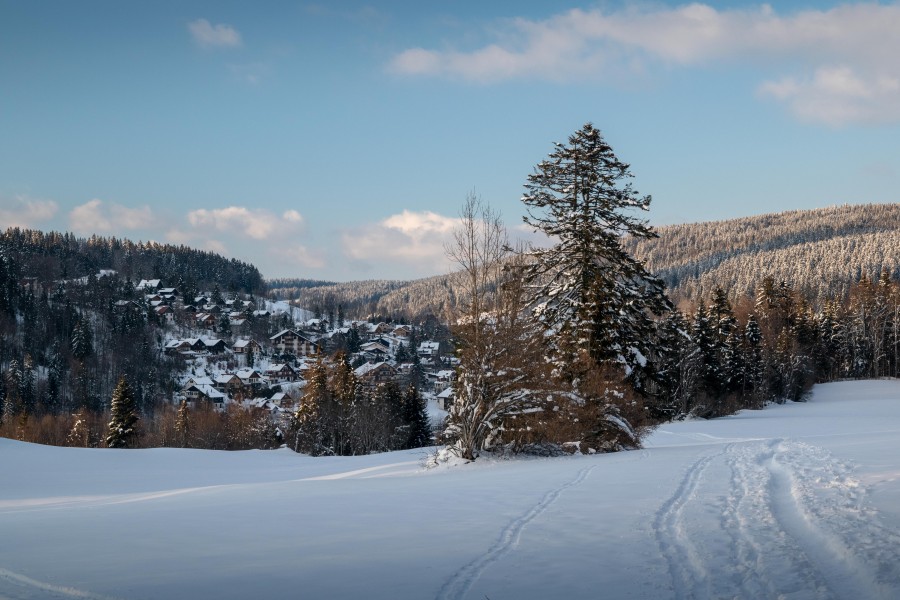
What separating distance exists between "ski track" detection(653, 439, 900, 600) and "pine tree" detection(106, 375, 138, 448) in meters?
52.0

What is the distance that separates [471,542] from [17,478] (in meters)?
24.8

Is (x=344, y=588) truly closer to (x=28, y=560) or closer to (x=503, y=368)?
(x=28, y=560)

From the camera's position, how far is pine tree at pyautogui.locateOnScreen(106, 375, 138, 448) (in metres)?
51.5

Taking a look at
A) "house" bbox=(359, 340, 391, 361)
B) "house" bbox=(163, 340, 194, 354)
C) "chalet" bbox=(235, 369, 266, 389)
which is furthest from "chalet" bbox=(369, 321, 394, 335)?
"chalet" bbox=(235, 369, 266, 389)

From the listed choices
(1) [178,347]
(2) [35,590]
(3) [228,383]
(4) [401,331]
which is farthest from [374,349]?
(2) [35,590]

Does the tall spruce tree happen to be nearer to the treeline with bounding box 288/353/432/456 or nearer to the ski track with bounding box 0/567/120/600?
the ski track with bounding box 0/567/120/600

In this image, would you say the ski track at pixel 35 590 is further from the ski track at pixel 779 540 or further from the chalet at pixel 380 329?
the chalet at pixel 380 329

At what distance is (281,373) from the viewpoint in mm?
138625

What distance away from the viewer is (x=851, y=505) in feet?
28.9

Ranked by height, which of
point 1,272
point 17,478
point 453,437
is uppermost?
point 1,272

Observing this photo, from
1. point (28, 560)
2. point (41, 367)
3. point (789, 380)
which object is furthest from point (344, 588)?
point (41, 367)

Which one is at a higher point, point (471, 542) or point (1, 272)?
point (1, 272)

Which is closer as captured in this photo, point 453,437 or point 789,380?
point 453,437

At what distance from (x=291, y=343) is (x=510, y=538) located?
162 m
